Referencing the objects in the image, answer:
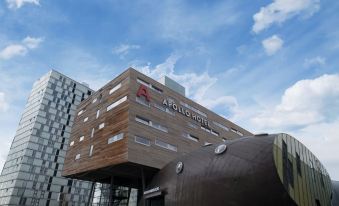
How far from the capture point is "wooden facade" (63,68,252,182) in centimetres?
3531

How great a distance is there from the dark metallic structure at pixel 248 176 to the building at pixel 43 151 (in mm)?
68230

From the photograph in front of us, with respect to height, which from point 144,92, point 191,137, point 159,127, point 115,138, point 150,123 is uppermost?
point 144,92

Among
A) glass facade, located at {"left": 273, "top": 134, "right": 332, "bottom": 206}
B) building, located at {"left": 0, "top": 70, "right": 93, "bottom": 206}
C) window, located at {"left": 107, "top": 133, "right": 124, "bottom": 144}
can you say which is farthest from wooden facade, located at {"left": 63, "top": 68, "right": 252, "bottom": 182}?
building, located at {"left": 0, "top": 70, "right": 93, "bottom": 206}

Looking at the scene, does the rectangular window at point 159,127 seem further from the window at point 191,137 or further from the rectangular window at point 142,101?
the window at point 191,137

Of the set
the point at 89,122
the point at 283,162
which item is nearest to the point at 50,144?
the point at 89,122

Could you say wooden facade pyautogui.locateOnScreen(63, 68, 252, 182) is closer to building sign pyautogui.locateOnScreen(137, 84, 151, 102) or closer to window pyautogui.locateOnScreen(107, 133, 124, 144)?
window pyautogui.locateOnScreen(107, 133, 124, 144)

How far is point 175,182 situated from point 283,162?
10712mm

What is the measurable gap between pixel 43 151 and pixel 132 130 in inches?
2752

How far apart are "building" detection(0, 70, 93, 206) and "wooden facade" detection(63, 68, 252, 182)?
167 feet

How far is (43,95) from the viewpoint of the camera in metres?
99.6

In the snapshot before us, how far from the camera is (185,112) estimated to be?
145 ft

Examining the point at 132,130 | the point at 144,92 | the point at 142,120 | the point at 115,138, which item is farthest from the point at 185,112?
the point at 115,138

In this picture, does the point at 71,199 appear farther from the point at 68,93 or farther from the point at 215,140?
the point at 215,140

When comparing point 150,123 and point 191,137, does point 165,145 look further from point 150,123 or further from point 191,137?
point 191,137
